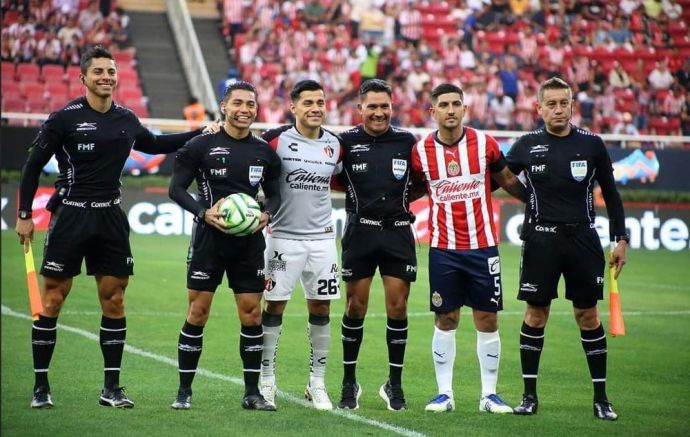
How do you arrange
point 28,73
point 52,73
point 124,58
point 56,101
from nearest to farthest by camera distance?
1. point 56,101
2. point 28,73
3. point 52,73
4. point 124,58

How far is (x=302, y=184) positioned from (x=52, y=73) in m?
19.2

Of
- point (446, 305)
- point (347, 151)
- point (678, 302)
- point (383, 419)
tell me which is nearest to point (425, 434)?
point (383, 419)

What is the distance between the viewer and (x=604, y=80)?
3014 cm

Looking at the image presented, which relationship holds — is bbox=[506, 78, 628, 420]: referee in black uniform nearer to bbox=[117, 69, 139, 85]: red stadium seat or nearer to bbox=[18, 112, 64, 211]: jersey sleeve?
bbox=[18, 112, 64, 211]: jersey sleeve

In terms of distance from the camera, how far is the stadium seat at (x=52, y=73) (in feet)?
86.8

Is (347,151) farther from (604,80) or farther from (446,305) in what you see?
(604,80)

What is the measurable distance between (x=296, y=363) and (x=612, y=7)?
23799 mm

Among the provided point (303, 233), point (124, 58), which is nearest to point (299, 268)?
point (303, 233)

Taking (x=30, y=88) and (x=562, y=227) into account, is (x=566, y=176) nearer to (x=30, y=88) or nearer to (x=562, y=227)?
(x=562, y=227)

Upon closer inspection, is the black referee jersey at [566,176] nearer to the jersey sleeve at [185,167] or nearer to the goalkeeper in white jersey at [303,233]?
the goalkeeper in white jersey at [303,233]

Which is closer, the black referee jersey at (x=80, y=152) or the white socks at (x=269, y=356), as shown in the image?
the black referee jersey at (x=80, y=152)

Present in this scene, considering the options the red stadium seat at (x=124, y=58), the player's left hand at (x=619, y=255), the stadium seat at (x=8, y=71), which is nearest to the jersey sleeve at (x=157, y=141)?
the player's left hand at (x=619, y=255)

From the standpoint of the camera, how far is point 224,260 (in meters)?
8.38

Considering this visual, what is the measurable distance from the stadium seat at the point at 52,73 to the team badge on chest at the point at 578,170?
19.8 metres
